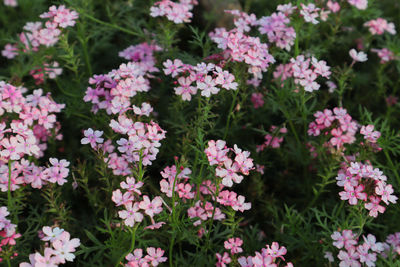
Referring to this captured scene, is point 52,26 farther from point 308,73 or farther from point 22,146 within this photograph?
point 308,73

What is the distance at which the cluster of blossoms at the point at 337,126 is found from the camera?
2961mm

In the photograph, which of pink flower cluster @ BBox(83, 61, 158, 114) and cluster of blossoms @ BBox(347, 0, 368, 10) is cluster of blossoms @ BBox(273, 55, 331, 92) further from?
pink flower cluster @ BBox(83, 61, 158, 114)

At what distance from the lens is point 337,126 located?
3.01 metres

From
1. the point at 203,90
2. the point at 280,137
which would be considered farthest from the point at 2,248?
the point at 280,137

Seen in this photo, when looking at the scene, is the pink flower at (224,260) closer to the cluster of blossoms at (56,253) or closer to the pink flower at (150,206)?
the pink flower at (150,206)

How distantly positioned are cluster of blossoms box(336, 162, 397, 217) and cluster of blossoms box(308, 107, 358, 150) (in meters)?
0.55

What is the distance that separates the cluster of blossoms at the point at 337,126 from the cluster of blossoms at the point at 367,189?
1.81 feet

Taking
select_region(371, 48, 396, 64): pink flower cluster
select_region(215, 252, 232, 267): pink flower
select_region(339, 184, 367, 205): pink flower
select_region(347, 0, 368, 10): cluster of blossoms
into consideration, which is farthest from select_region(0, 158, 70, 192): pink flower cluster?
select_region(371, 48, 396, 64): pink flower cluster

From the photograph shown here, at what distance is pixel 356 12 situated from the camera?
378 centimetres

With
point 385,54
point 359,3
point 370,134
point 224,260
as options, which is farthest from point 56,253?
point 385,54

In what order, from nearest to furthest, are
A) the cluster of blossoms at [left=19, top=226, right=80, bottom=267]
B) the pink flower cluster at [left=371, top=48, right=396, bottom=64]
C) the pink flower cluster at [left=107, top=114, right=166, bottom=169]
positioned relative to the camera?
the cluster of blossoms at [left=19, top=226, right=80, bottom=267] → the pink flower cluster at [left=107, top=114, right=166, bottom=169] → the pink flower cluster at [left=371, top=48, right=396, bottom=64]

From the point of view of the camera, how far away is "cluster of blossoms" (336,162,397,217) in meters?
2.36

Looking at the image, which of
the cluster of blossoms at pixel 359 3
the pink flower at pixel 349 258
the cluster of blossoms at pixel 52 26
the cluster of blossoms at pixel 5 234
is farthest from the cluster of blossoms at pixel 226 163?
the cluster of blossoms at pixel 359 3

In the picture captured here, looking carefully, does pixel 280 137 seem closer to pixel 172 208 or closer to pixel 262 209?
pixel 262 209
